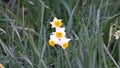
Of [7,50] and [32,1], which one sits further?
[32,1]

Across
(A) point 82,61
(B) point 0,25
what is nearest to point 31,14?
(B) point 0,25

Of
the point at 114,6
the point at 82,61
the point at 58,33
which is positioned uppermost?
the point at 114,6

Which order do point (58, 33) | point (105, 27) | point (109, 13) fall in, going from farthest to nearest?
point (109, 13) → point (105, 27) → point (58, 33)

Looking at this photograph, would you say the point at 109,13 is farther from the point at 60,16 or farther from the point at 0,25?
the point at 0,25

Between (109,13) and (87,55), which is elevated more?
(109,13)

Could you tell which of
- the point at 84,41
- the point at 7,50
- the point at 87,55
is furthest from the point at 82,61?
the point at 7,50

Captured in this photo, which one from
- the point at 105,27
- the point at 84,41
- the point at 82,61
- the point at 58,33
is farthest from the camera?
the point at 105,27

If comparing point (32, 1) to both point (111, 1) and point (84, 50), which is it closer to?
point (111, 1)
